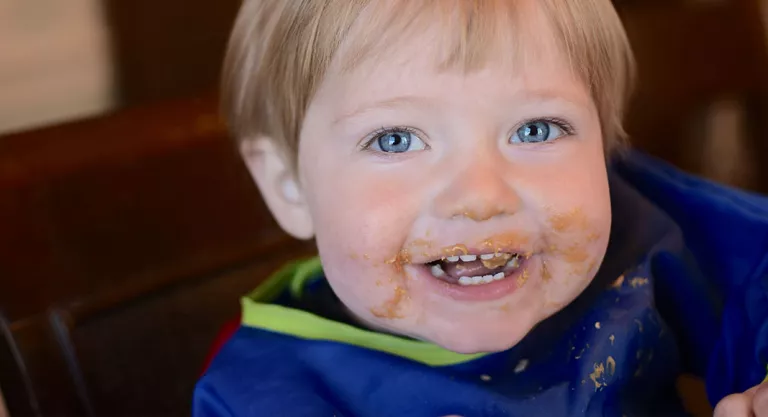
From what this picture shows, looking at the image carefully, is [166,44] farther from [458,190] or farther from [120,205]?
[458,190]

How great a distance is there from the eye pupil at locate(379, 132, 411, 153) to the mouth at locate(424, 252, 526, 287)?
0.10 meters

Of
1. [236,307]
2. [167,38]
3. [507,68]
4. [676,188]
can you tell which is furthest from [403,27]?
[167,38]

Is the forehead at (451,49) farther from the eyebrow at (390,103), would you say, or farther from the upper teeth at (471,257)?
the upper teeth at (471,257)

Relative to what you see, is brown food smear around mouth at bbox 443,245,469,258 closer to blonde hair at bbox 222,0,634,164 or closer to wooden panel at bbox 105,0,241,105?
blonde hair at bbox 222,0,634,164

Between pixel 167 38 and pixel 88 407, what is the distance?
0.69 metres

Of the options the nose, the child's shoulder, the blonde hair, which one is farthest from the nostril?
the child's shoulder

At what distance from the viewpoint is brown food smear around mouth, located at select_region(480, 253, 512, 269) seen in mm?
654

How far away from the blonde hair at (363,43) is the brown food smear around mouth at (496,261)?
16 cm

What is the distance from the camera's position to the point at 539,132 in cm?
65

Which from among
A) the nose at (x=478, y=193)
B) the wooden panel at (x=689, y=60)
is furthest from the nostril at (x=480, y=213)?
the wooden panel at (x=689, y=60)

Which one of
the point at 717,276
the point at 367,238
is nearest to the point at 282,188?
the point at 367,238

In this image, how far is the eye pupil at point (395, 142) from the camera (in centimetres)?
64

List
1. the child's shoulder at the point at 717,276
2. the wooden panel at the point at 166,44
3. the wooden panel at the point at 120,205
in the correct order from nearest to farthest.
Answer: the child's shoulder at the point at 717,276 → the wooden panel at the point at 120,205 → the wooden panel at the point at 166,44

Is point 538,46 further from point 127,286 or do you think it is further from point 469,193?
point 127,286
